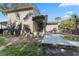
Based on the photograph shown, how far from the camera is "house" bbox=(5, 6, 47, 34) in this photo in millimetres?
1422

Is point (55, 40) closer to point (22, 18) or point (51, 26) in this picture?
point (51, 26)

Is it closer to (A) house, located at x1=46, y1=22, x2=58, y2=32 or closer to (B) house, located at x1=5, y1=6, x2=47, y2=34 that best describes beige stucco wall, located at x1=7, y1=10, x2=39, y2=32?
(B) house, located at x1=5, y1=6, x2=47, y2=34

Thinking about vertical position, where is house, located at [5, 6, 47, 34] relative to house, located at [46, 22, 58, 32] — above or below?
above

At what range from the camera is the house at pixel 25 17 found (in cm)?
142

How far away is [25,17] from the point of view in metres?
1.43

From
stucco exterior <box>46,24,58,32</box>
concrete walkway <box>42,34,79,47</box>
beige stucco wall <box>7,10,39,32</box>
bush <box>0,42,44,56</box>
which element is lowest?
bush <box>0,42,44,56</box>

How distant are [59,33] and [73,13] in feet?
0.58

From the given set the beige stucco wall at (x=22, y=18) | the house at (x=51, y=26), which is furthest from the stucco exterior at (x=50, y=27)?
the beige stucco wall at (x=22, y=18)

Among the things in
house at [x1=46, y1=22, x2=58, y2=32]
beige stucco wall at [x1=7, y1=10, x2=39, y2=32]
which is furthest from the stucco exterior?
beige stucco wall at [x1=7, y1=10, x2=39, y2=32]

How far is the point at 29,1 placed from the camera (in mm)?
1422

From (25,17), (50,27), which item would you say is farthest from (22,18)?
(50,27)

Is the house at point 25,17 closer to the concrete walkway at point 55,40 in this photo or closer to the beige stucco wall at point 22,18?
the beige stucco wall at point 22,18

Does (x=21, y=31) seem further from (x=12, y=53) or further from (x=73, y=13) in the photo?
(x=73, y=13)

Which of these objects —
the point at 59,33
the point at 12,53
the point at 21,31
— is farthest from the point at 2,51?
the point at 59,33
